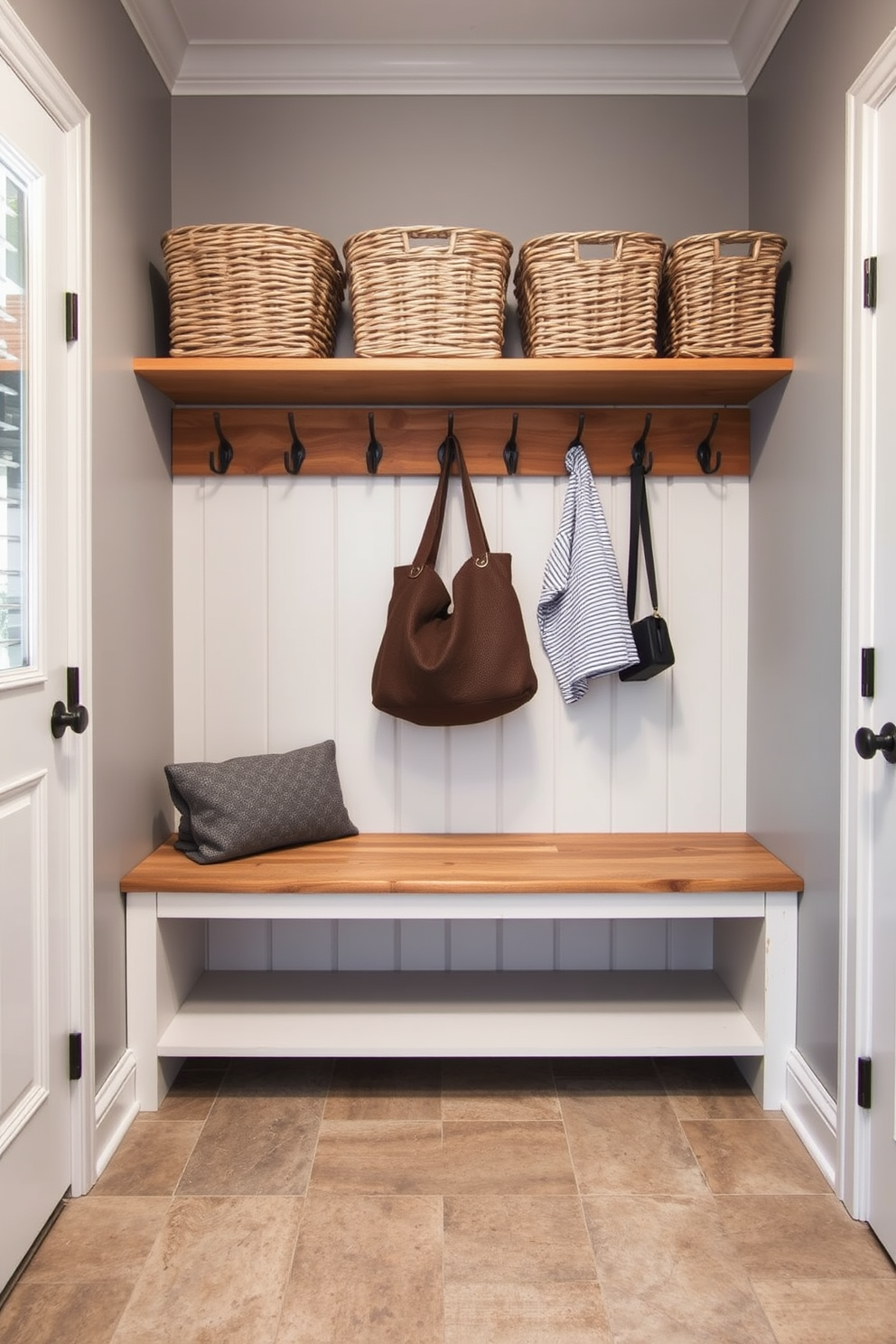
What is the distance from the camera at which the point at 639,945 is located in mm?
2402

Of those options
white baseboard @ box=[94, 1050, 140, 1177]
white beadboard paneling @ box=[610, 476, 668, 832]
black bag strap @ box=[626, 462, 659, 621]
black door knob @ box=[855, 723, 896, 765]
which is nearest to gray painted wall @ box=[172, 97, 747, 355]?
black bag strap @ box=[626, 462, 659, 621]

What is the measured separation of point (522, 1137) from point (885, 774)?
1.04 meters

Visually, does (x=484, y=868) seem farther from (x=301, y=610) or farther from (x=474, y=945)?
(x=301, y=610)

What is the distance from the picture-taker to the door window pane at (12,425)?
4.81 feet

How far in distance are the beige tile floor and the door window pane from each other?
1024mm

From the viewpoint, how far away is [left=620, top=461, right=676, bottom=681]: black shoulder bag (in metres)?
2.16

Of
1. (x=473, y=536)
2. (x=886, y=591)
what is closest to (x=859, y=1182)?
(x=886, y=591)

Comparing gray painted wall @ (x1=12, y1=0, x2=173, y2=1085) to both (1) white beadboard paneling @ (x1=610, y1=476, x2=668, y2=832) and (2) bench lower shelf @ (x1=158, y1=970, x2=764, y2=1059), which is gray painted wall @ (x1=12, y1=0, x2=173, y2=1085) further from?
(1) white beadboard paneling @ (x1=610, y1=476, x2=668, y2=832)

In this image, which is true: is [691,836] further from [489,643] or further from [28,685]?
[28,685]

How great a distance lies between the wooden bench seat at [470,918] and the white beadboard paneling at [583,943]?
0.41 feet

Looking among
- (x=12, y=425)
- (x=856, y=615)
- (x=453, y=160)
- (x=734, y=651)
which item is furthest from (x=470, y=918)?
(x=453, y=160)

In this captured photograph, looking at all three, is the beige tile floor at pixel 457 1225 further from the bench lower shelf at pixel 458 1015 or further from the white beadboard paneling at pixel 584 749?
the white beadboard paneling at pixel 584 749

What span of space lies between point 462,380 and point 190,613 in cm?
90

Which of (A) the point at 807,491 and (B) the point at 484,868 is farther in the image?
(B) the point at 484,868
